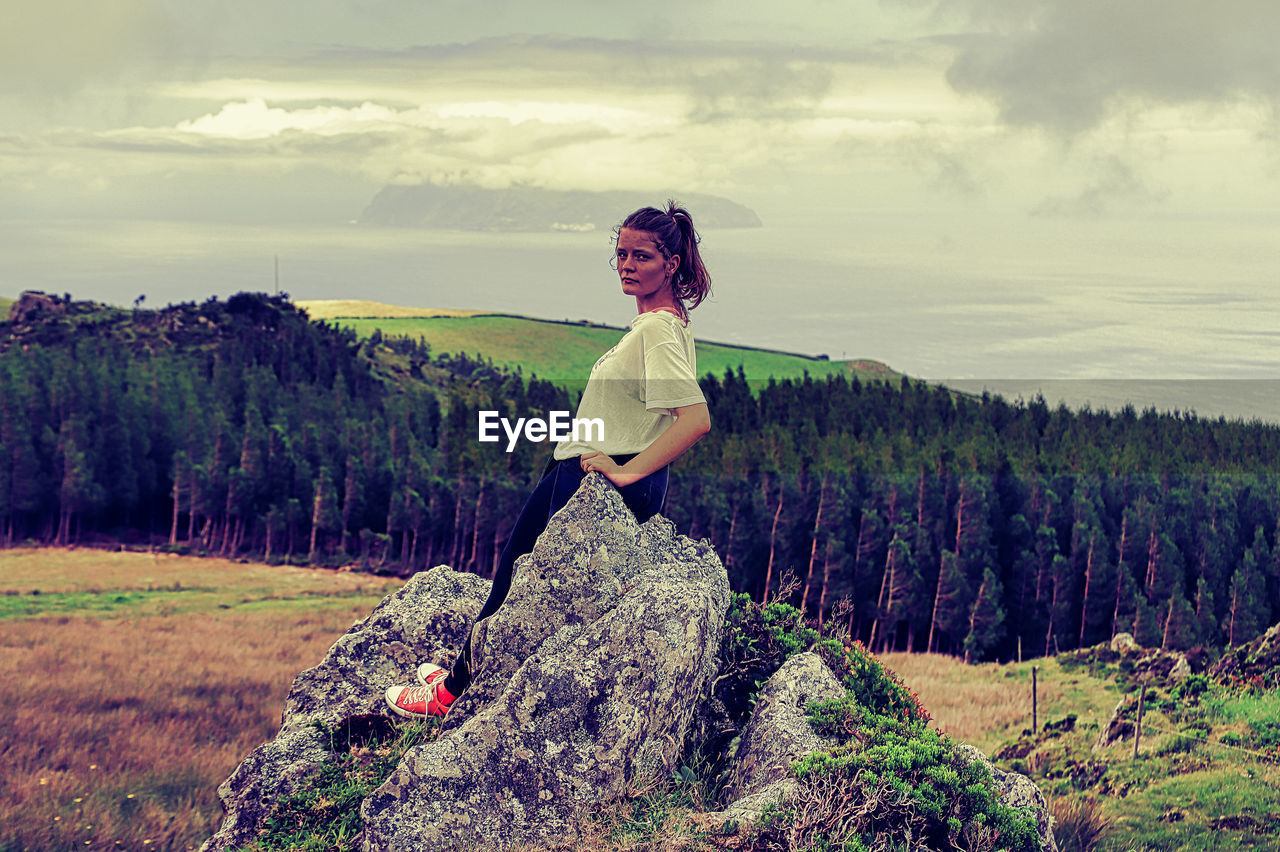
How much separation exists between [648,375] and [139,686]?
34460 mm

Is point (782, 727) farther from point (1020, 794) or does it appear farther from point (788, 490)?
point (788, 490)

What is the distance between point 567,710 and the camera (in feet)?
41.1

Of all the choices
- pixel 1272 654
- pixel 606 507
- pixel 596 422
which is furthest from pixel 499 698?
pixel 1272 654

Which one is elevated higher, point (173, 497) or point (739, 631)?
point (739, 631)

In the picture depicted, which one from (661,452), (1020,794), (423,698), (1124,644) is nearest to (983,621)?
(1124,644)

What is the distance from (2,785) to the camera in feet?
83.1

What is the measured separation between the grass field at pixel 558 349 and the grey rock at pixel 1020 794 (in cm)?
13905

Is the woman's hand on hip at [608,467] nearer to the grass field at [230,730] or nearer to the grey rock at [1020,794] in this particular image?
the grass field at [230,730]

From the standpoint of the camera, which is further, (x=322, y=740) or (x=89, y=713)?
(x=89, y=713)

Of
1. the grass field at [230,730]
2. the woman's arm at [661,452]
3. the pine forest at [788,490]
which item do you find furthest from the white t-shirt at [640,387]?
the pine forest at [788,490]

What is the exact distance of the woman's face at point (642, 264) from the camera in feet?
38.2

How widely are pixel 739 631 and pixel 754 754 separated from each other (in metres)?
2.43

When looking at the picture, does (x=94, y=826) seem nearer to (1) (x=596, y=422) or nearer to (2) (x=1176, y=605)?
(1) (x=596, y=422)

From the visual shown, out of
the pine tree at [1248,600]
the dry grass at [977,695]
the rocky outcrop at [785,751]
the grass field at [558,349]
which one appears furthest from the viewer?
the grass field at [558,349]
